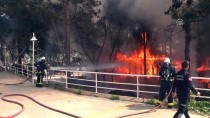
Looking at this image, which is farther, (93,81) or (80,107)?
(93,81)

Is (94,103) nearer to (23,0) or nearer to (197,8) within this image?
(197,8)

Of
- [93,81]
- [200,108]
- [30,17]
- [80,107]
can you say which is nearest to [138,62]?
[30,17]

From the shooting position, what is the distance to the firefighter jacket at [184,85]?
757cm

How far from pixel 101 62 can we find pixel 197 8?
64.1 feet

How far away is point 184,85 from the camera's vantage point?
25.0ft

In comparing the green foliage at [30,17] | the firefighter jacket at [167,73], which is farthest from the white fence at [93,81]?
the green foliage at [30,17]

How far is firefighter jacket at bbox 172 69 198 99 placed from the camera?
7574 millimetres

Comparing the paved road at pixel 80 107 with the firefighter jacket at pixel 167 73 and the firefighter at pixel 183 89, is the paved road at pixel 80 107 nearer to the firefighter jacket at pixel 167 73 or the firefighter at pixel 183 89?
the firefighter jacket at pixel 167 73

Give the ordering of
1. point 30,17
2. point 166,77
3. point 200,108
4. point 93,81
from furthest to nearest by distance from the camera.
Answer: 1. point 30,17
2. point 93,81
3. point 166,77
4. point 200,108

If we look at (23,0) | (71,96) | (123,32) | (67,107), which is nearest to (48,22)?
(23,0)

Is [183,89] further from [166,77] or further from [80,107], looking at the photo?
[80,107]

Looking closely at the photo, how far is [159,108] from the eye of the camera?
984 centimetres

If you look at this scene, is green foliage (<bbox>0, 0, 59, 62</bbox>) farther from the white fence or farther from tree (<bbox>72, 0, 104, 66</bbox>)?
the white fence

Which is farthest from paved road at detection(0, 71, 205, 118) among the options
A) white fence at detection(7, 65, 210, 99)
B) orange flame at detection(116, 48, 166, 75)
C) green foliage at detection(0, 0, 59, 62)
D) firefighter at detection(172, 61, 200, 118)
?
orange flame at detection(116, 48, 166, 75)
